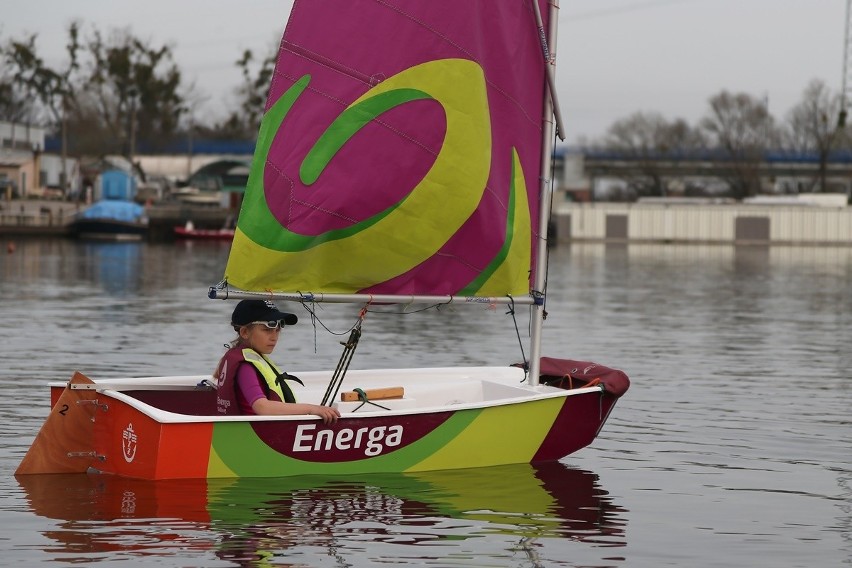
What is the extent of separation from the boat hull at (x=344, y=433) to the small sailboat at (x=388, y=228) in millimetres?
20

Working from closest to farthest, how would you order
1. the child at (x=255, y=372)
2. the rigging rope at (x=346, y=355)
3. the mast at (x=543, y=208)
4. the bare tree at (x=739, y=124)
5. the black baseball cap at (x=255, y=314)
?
the child at (x=255, y=372), the black baseball cap at (x=255, y=314), the rigging rope at (x=346, y=355), the mast at (x=543, y=208), the bare tree at (x=739, y=124)

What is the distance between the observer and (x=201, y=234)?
9388 centimetres

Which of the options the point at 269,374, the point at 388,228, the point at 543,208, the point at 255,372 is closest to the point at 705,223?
the point at 543,208

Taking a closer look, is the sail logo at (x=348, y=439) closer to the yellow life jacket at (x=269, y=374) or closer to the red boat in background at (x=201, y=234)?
the yellow life jacket at (x=269, y=374)

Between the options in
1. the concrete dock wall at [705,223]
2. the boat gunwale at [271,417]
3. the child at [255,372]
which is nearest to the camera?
the boat gunwale at [271,417]

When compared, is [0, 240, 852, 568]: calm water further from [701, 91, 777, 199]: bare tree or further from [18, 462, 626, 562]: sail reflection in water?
[701, 91, 777, 199]: bare tree

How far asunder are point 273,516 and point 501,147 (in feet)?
14.7

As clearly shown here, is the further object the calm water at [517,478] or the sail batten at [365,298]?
the sail batten at [365,298]

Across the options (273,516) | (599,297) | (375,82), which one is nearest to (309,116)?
(375,82)

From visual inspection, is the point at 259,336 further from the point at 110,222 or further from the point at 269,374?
the point at 110,222

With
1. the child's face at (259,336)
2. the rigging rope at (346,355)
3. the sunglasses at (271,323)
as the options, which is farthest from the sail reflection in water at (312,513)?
the sunglasses at (271,323)

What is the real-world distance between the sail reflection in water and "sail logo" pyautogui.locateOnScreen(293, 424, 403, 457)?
337 mm

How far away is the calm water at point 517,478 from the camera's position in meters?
10.8

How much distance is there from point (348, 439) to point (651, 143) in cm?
13889
